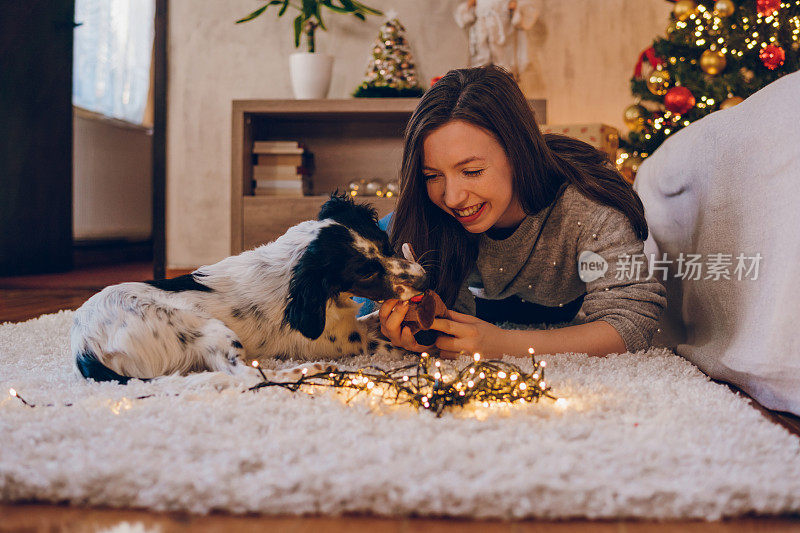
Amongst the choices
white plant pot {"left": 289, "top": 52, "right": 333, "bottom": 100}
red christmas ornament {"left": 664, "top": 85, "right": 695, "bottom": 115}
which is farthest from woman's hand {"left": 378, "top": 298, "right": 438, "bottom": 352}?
white plant pot {"left": 289, "top": 52, "right": 333, "bottom": 100}

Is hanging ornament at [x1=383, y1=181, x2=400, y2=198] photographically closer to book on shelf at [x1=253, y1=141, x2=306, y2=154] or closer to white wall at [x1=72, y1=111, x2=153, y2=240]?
book on shelf at [x1=253, y1=141, x2=306, y2=154]

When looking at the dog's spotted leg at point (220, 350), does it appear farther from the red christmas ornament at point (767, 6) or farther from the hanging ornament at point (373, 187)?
the red christmas ornament at point (767, 6)

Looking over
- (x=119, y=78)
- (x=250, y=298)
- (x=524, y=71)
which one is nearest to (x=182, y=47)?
(x=119, y=78)

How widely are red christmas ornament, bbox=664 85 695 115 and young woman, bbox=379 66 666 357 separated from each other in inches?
66.5

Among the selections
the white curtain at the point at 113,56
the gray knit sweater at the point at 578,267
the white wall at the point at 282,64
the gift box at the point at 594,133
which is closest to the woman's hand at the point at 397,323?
the gray knit sweater at the point at 578,267

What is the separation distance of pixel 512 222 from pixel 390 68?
103 inches

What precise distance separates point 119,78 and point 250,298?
16.5 ft

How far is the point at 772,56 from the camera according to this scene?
317 centimetres

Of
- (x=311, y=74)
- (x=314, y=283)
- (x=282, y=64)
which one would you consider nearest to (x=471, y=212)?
(x=314, y=283)

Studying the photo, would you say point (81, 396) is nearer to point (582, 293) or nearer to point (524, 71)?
point (582, 293)

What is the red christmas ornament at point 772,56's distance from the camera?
10.4 ft

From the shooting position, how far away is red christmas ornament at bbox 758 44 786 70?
3166mm

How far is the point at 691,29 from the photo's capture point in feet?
11.1

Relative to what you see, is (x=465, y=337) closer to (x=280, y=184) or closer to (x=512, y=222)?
(x=512, y=222)
